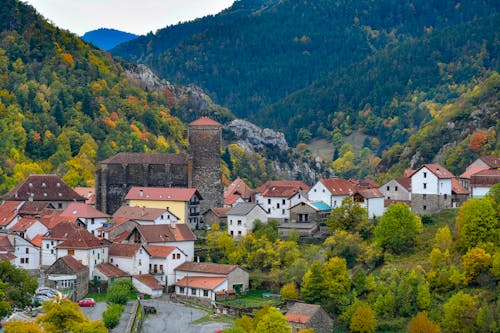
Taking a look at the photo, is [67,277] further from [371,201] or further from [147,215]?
[371,201]

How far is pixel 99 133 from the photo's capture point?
147 meters

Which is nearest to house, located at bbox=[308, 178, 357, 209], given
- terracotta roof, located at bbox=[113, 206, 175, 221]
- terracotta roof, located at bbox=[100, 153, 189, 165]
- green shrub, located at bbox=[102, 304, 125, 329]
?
terracotta roof, located at bbox=[100, 153, 189, 165]

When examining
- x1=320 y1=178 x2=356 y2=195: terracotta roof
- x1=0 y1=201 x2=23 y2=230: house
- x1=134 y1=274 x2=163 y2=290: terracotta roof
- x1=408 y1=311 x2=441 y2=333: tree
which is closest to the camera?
x1=408 y1=311 x2=441 y2=333: tree

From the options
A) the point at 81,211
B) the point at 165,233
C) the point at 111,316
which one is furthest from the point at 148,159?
the point at 111,316

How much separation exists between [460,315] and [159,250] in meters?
24.0

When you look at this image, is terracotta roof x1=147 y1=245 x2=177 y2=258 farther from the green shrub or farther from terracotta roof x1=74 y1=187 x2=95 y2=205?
terracotta roof x1=74 y1=187 x2=95 y2=205

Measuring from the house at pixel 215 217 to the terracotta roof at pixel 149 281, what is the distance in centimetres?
1488

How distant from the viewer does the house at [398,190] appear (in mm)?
96375

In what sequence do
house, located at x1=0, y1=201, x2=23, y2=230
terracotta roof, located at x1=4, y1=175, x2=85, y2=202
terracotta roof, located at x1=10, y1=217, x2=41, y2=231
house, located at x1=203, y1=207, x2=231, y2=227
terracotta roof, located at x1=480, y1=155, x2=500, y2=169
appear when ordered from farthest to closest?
1. terracotta roof, located at x1=480, y1=155, x2=500, y2=169
2. terracotta roof, located at x1=4, y1=175, x2=85, y2=202
3. house, located at x1=203, y1=207, x2=231, y2=227
4. house, located at x1=0, y1=201, x2=23, y2=230
5. terracotta roof, located at x1=10, y1=217, x2=41, y2=231

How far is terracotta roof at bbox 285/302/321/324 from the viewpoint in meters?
73.6

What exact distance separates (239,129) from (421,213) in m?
93.6

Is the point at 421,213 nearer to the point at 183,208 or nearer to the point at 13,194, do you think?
the point at 183,208

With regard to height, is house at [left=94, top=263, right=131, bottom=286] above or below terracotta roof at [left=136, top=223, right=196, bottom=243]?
below

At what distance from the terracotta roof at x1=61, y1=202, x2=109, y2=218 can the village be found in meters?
0.08
